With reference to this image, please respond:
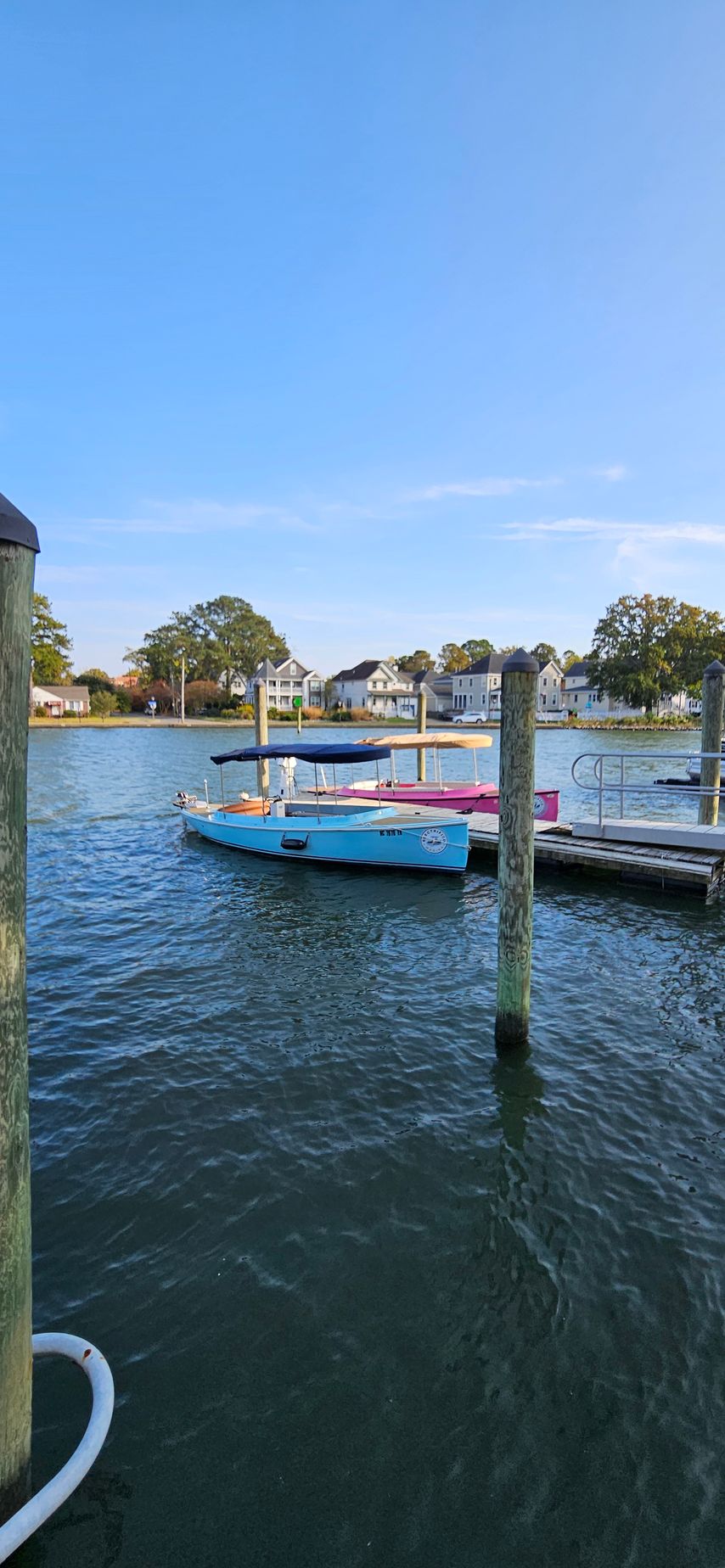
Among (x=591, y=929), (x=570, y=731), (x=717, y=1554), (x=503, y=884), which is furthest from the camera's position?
(x=570, y=731)

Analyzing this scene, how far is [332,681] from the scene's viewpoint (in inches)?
4456

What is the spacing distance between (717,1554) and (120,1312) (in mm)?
3203

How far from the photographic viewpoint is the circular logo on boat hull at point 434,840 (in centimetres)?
1560

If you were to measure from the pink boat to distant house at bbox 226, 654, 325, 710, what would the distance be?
265 ft

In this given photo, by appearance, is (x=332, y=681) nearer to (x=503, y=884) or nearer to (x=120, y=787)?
(x=120, y=787)

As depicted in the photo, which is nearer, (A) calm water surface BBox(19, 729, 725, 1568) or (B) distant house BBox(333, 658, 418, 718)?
(A) calm water surface BBox(19, 729, 725, 1568)

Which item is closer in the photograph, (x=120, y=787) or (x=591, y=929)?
(x=591, y=929)

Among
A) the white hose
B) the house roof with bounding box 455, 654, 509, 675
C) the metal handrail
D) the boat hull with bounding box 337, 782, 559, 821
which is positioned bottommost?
the white hose

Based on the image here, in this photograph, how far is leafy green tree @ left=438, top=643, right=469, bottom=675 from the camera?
14288 centimetres

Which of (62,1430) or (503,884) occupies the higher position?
(503,884)

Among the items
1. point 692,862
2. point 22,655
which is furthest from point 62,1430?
point 692,862

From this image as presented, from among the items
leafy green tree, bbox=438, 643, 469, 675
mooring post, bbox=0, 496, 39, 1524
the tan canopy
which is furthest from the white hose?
leafy green tree, bbox=438, 643, 469, 675

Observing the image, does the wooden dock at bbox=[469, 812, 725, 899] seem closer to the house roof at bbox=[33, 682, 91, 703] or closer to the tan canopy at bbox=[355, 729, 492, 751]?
the tan canopy at bbox=[355, 729, 492, 751]

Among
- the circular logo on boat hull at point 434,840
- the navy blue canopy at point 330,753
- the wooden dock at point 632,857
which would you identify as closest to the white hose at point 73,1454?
the wooden dock at point 632,857
